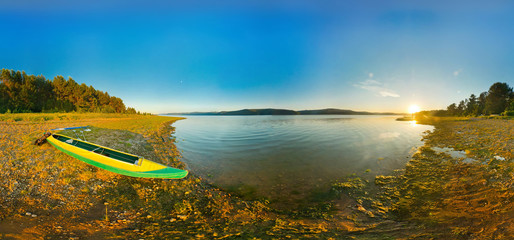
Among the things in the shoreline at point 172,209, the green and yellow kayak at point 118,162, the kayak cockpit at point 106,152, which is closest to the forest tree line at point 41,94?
the kayak cockpit at point 106,152

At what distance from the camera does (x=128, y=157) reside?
41.4ft

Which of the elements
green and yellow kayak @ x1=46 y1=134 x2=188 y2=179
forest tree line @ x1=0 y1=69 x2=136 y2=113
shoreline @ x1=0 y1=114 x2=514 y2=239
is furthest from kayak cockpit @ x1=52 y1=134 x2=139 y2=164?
forest tree line @ x1=0 y1=69 x2=136 y2=113

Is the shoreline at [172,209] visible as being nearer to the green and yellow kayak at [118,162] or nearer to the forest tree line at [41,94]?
the green and yellow kayak at [118,162]

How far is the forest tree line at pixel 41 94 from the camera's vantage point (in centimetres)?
6888

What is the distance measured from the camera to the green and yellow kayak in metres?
11.2

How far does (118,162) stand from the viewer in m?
11.8

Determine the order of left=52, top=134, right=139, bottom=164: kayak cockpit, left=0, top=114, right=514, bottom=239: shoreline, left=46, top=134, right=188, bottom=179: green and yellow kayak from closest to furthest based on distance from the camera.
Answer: left=0, top=114, right=514, bottom=239: shoreline
left=46, top=134, right=188, bottom=179: green and yellow kayak
left=52, top=134, right=139, bottom=164: kayak cockpit

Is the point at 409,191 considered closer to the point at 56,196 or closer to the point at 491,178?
the point at 491,178

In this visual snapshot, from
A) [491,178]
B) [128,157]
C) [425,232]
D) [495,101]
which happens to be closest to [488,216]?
[425,232]

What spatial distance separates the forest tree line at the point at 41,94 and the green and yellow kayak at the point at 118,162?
8034 centimetres

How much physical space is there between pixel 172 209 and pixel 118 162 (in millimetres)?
5819

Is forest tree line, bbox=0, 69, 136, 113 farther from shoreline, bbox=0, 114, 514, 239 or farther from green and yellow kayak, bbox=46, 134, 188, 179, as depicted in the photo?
shoreline, bbox=0, 114, 514, 239

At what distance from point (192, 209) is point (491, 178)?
18305 millimetres

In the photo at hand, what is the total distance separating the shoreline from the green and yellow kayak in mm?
638
